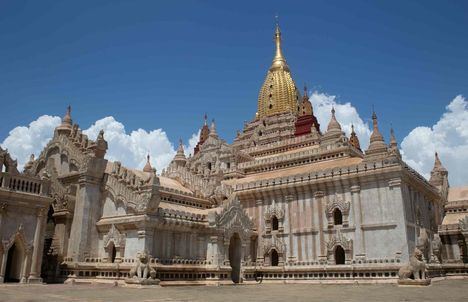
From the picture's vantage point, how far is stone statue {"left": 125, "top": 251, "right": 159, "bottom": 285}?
26.2 m

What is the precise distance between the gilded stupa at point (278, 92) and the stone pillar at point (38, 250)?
48045 millimetres

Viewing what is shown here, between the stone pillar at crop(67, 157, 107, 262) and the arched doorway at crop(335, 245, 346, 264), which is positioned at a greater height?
the stone pillar at crop(67, 157, 107, 262)

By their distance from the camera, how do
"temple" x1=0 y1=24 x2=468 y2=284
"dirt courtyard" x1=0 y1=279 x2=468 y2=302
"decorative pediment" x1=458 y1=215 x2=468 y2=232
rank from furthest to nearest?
1. "decorative pediment" x1=458 y1=215 x2=468 y2=232
2. "temple" x1=0 y1=24 x2=468 y2=284
3. "dirt courtyard" x1=0 y1=279 x2=468 y2=302

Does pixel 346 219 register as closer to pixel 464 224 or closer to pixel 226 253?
pixel 226 253

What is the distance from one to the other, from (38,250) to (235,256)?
15440 mm

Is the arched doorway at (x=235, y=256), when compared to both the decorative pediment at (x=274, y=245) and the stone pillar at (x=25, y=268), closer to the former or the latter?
the decorative pediment at (x=274, y=245)

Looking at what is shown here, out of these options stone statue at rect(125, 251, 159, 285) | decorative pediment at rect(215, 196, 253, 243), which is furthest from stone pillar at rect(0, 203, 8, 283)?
decorative pediment at rect(215, 196, 253, 243)

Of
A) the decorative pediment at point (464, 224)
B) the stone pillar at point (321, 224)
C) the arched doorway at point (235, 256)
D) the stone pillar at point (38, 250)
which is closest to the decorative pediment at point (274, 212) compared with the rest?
the stone pillar at point (321, 224)

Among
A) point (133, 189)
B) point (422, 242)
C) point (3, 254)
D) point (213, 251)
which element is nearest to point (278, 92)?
point (422, 242)

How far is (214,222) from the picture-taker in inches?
1329

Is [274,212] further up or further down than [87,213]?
further up

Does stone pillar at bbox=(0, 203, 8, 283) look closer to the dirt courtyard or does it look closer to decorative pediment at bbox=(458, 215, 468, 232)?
the dirt courtyard

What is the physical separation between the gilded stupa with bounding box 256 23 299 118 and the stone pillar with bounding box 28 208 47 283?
158 ft

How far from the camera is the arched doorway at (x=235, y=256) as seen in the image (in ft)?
119
